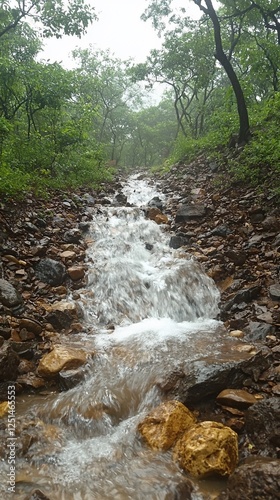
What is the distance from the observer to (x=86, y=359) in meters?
4.39

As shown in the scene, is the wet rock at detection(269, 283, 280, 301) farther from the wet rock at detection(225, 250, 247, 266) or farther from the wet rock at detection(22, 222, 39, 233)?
the wet rock at detection(22, 222, 39, 233)

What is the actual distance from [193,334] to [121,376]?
1.59 meters

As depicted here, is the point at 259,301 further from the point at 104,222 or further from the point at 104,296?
the point at 104,222

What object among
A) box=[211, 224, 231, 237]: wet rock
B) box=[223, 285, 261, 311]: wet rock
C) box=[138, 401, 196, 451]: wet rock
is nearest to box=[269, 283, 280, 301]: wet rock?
box=[223, 285, 261, 311]: wet rock

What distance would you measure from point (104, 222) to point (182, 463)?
7.40 metres

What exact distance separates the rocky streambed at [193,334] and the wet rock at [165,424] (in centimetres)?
21

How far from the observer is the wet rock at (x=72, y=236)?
25.4 feet

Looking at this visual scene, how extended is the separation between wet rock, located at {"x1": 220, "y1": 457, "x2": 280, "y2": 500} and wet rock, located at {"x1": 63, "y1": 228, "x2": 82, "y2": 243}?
6194mm

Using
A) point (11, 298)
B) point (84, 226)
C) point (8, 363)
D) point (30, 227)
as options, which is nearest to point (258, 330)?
point (8, 363)

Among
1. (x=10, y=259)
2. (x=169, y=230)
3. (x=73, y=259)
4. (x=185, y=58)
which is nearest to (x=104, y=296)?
(x=73, y=259)

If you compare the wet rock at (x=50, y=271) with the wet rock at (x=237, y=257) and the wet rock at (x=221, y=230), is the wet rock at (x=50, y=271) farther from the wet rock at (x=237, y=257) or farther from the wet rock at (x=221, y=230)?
the wet rock at (x=221, y=230)

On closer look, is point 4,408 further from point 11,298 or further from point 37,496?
point 11,298

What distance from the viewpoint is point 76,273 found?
6.55 m

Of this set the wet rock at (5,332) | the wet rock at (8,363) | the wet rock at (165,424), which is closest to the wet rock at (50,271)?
the wet rock at (5,332)
